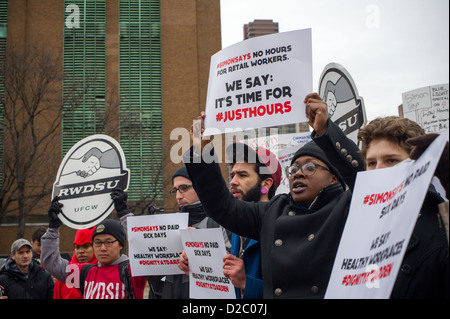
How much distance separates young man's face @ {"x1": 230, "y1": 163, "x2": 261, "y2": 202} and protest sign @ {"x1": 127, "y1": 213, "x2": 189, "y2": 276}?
19.2 inches

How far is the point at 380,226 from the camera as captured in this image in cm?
165

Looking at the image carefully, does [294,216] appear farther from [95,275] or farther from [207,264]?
[95,275]

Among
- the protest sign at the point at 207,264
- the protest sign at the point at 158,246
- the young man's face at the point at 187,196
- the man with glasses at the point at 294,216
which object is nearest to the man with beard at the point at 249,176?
the protest sign at the point at 207,264

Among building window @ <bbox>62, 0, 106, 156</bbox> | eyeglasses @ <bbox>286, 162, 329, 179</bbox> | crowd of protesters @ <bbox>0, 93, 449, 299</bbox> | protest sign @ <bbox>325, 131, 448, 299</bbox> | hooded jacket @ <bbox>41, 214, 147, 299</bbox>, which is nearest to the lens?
protest sign @ <bbox>325, 131, 448, 299</bbox>

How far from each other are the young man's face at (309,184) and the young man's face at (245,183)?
1050 millimetres

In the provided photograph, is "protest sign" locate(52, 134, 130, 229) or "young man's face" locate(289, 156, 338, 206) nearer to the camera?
"young man's face" locate(289, 156, 338, 206)

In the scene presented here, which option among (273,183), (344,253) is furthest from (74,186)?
(344,253)

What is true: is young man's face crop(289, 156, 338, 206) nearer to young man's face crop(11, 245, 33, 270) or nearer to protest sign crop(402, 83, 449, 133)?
young man's face crop(11, 245, 33, 270)

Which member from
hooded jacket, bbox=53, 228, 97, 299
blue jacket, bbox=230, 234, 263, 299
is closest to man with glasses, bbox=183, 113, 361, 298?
blue jacket, bbox=230, 234, 263, 299

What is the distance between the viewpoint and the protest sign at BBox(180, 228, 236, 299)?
3.21m

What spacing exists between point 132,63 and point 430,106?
20715 millimetres

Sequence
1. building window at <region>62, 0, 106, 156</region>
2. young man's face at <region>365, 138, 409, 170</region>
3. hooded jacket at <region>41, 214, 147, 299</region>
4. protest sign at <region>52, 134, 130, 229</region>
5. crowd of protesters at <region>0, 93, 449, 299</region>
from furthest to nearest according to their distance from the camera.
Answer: building window at <region>62, 0, 106, 156</region> → protest sign at <region>52, 134, 130, 229</region> → hooded jacket at <region>41, 214, 147, 299</region> → young man's face at <region>365, 138, 409, 170</region> → crowd of protesters at <region>0, 93, 449, 299</region>

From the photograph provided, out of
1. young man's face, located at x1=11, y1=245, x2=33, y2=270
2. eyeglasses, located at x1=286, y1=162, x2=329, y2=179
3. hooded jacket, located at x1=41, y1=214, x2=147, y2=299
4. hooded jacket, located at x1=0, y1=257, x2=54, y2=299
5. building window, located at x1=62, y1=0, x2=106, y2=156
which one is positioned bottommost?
hooded jacket, located at x1=0, y1=257, x2=54, y2=299
